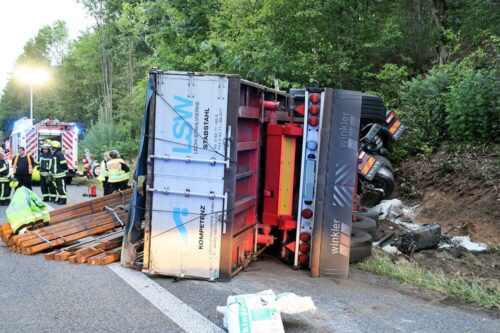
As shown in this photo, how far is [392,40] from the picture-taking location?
551 inches

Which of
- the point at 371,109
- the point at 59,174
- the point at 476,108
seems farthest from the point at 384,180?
the point at 59,174

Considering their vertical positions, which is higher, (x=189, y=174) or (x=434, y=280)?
(x=189, y=174)

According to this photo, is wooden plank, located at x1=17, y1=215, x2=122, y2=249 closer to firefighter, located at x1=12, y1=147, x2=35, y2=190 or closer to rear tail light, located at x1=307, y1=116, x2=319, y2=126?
rear tail light, located at x1=307, y1=116, x2=319, y2=126

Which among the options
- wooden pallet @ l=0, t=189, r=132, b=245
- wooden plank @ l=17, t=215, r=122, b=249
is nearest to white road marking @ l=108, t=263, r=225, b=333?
wooden plank @ l=17, t=215, r=122, b=249

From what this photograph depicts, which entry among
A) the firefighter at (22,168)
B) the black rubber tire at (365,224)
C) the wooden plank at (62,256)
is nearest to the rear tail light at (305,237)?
the black rubber tire at (365,224)

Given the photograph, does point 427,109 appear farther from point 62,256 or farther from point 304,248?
point 62,256

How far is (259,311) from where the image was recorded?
12.5 feet

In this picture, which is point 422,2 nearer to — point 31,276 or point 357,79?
point 357,79

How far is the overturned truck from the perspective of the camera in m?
5.39

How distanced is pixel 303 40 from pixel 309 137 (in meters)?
8.27

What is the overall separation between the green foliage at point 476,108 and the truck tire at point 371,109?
358 cm

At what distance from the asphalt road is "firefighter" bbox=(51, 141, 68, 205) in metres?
6.82

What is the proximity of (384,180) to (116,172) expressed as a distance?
562 centimetres

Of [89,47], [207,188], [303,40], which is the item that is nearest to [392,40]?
[303,40]
